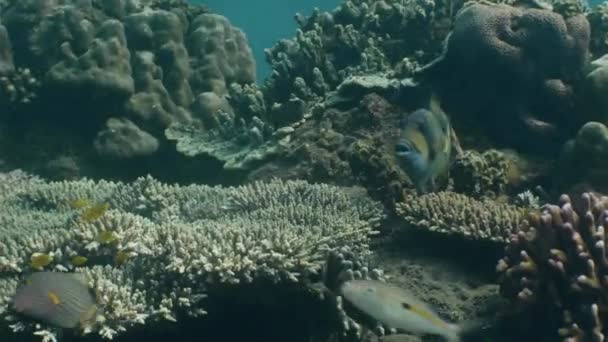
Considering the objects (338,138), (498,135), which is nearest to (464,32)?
(498,135)

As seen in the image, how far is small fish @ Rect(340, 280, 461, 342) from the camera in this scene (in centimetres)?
306

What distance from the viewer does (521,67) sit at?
7.35 metres

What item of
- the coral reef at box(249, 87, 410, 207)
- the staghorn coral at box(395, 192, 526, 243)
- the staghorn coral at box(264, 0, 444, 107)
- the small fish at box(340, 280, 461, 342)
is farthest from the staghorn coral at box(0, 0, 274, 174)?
the small fish at box(340, 280, 461, 342)

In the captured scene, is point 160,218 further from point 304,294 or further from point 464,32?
point 464,32

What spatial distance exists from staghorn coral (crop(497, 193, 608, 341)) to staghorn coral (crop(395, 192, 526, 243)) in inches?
26.3

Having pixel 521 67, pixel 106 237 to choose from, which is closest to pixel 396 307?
pixel 106 237

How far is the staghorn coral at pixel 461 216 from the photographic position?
5387 mm

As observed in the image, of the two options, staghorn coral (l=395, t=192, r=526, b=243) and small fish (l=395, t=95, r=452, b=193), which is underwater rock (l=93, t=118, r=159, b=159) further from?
small fish (l=395, t=95, r=452, b=193)

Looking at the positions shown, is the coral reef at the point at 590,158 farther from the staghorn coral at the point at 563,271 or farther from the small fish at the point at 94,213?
the small fish at the point at 94,213

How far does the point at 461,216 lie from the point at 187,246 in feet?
8.48

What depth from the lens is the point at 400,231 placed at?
591 centimetres

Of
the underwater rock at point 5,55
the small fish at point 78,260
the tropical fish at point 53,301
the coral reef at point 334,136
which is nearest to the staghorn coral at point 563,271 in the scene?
the coral reef at point 334,136

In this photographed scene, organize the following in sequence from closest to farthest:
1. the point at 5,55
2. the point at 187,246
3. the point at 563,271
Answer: the point at 563,271 → the point at 187,246 → the point at 5,55

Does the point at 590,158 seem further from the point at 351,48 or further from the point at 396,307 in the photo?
the point at 351,48
